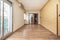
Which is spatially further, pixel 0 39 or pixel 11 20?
pixel 11 20

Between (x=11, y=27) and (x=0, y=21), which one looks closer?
(x=0, y=21)

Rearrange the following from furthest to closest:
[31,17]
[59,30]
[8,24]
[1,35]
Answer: [31,17] < [8,24] < [59,30] < [1,35]

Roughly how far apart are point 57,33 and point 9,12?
332 centimetres

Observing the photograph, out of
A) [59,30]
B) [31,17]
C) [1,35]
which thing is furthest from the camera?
[31,17]

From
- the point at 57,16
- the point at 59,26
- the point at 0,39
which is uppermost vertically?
the point at 57,16

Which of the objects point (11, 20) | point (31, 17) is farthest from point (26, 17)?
point (11, 20)

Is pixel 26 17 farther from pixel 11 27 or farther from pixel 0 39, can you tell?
pixel 0 39

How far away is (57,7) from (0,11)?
10.6 feet

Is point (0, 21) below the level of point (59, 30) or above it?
above

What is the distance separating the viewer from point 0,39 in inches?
173

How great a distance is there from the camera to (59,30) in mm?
5789

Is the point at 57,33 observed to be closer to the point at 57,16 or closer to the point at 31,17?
the point at 57,16

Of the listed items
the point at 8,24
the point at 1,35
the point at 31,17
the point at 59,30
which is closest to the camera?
the point at 1,35

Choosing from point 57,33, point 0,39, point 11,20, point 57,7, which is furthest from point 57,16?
point 0,39
